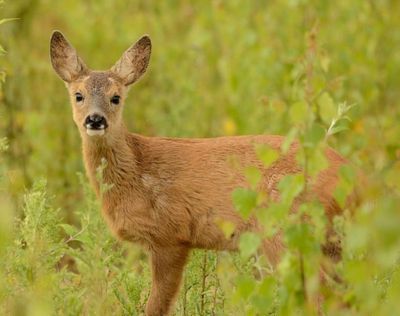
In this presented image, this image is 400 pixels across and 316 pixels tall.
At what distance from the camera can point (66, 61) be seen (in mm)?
8070

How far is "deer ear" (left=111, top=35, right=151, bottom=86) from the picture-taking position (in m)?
8.14

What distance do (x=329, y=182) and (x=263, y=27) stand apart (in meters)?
5.13

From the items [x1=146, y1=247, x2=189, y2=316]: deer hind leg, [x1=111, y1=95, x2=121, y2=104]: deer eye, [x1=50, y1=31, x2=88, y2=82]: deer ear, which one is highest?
[x1=50, y1=31, x2=88, y2=82]: deer ear

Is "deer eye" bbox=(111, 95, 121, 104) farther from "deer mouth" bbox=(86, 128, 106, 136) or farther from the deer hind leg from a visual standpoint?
the deer hind leg

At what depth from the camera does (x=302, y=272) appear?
16.5ft

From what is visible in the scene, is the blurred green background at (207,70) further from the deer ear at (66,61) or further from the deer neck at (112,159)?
the deer neck at (112,159)

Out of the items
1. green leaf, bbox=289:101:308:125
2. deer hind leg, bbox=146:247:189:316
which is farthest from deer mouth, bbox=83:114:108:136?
green leaf, bbox=289:101:308:125

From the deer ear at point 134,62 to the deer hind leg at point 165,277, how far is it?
55.0 inches

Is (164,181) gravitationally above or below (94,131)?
below

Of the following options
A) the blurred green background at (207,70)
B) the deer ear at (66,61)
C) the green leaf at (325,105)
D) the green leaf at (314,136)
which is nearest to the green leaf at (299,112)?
the green leaf at (314,136)

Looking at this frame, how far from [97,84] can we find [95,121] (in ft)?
1.63

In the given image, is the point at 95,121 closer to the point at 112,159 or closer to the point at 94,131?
the point at 94,131

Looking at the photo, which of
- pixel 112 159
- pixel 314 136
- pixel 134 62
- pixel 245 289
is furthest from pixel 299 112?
pixel 134 62

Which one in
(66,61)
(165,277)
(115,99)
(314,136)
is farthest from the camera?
(66,61)
